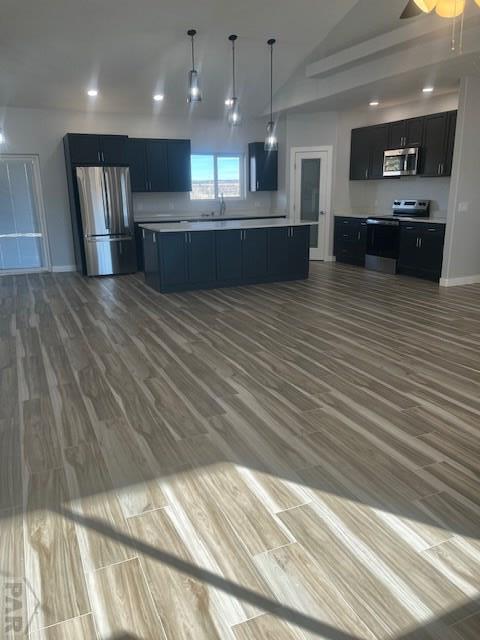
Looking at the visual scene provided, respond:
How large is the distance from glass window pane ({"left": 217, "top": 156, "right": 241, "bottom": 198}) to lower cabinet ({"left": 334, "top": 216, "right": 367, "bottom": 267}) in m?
2.19

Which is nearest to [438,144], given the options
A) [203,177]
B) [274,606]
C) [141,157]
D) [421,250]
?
[421,250]

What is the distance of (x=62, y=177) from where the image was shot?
26.6ft

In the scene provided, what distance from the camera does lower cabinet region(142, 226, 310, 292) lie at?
6.45m

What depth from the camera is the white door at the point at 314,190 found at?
344 inches

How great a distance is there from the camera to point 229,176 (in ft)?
30.8

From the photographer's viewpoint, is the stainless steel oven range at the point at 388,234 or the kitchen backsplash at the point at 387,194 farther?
the stainless steel oven range at the point at 388,234

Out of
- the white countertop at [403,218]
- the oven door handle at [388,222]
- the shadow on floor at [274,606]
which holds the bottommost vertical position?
the shadow on floor at [274,606]

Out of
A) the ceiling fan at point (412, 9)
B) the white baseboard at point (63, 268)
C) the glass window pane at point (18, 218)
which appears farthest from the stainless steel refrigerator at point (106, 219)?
the ceiling fan at point (412, 9)

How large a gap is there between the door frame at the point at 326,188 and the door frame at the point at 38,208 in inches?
180

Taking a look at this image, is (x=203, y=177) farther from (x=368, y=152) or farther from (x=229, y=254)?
(x=368, y=152)

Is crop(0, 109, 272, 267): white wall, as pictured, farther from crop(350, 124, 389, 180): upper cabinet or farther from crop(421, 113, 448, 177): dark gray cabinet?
crop(421, 113, 448, 177): dark gray cabinet

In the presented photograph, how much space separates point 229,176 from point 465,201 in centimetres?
463

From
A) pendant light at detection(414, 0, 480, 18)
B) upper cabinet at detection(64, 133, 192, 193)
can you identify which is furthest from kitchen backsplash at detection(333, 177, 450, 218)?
pendant light at detection(414, 0, 480, 18)

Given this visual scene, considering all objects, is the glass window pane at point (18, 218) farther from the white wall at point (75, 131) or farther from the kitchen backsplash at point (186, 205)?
the kitchen backsplash at point (186, 205)
